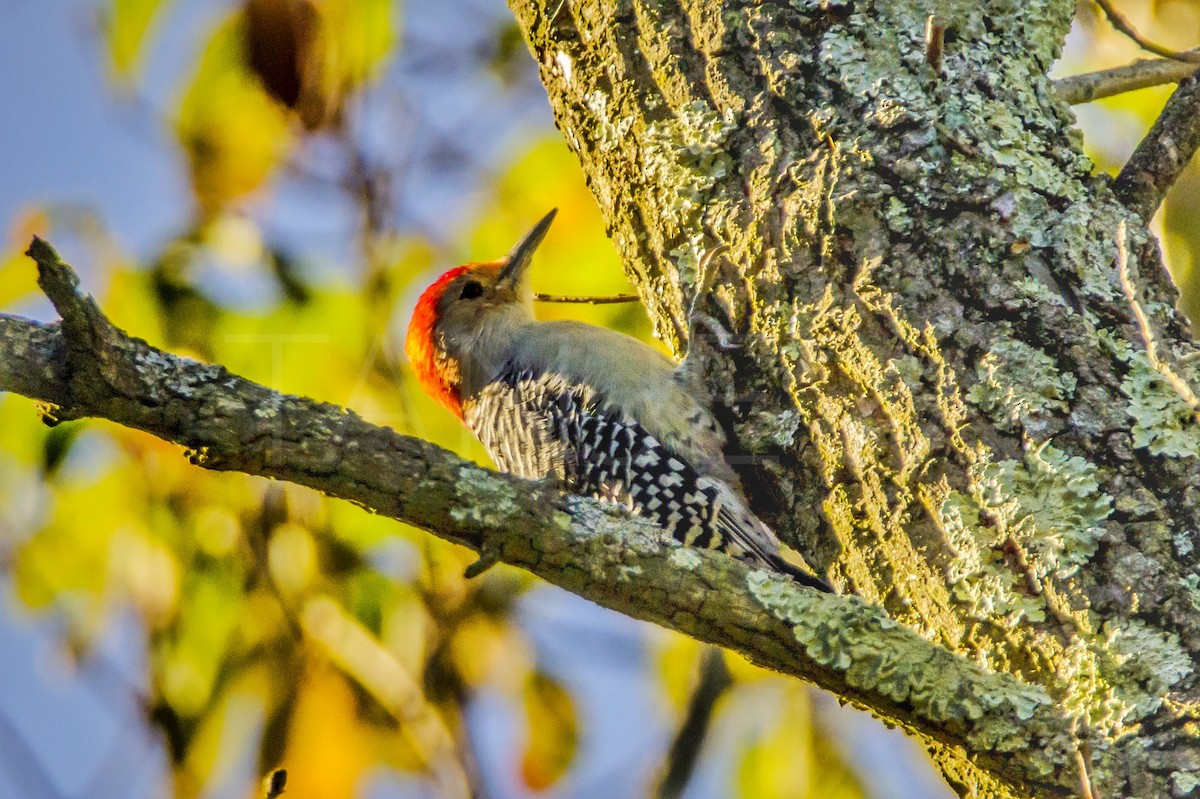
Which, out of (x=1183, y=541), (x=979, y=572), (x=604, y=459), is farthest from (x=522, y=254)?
(x=1183, y=541)

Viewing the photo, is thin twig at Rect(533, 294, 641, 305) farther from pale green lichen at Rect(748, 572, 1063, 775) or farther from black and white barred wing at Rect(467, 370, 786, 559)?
pale green lichen at Rect(748, 572, 1063, 775)

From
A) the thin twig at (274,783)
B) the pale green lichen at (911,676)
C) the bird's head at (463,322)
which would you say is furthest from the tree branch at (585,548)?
the bird's head at (463,322)

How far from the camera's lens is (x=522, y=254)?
168 inches

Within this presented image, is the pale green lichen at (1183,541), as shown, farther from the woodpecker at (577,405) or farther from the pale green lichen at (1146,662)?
the woodpecker at (577,405)

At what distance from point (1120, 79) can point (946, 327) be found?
3.26ft

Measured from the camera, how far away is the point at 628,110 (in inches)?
110

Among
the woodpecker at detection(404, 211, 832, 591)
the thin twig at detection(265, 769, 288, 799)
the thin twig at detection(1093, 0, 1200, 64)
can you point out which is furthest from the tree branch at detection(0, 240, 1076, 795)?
the thin twig at detection(1093, 0, 1200, 64)

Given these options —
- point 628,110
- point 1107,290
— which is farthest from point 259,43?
point 1107,290

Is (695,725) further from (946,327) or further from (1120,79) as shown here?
(1120,79)

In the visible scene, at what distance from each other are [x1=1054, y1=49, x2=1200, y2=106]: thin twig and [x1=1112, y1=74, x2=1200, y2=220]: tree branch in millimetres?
241

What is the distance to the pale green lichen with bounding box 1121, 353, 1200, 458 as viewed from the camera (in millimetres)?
2076

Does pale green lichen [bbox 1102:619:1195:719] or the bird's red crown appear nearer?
pale green lichen [bbox 1102:619:1195:719]

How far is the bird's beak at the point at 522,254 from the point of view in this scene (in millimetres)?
3820

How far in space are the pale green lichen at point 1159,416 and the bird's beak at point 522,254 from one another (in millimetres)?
1993
